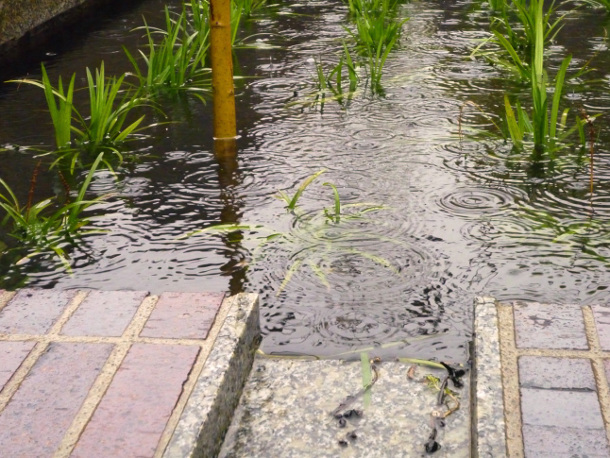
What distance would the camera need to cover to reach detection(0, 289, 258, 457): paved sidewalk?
195 cm

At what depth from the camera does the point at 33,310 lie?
8.25ft

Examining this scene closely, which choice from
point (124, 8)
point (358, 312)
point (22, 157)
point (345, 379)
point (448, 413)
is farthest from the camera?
point (124, 8)

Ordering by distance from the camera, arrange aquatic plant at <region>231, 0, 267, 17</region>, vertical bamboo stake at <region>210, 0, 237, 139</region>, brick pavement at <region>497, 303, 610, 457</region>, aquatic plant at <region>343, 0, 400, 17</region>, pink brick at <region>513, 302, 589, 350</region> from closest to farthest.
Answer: brick pavement at <region>497, 303, 610, 457</region> < pink brick at <region>513, 302, 589, 350</region> < vertical bamboo stake at <region>210, 0, 237, 139</region> < aquatic plant at <region>343, 0, 400, 17</region> < aquatic plant at <region>231, 0, 267, 17</region>

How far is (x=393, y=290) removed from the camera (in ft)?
9.17

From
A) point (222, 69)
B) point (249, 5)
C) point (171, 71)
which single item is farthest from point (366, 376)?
point (249, 5)

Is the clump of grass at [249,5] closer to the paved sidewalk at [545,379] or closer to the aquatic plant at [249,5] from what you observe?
the aquatic plant at [249,5]

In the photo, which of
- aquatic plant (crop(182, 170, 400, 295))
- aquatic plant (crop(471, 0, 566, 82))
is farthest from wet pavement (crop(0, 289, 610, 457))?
aquatic plant (crop(471, 0, 566, 82))

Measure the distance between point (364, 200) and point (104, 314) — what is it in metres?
1.30

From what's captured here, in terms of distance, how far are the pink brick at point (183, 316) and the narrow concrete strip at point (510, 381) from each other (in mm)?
768

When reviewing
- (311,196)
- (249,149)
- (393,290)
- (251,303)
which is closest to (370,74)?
(249,149)

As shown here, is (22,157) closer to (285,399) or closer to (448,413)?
(285,399)

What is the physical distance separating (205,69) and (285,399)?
3.11m

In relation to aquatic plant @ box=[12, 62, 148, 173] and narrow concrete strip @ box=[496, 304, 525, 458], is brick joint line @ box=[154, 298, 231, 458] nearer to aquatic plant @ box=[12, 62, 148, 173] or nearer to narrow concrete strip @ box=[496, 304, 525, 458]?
narrow concrete strip @ box=[496, 304, 525, 458]

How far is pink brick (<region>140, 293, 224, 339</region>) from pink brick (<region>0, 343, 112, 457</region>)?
15 centimetres
